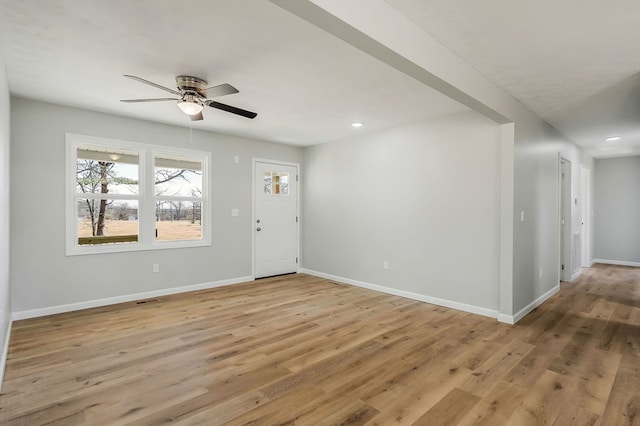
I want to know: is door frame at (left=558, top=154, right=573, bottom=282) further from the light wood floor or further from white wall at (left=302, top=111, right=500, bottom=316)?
white wall at (left=302, top=111, right=500, bottom=316)

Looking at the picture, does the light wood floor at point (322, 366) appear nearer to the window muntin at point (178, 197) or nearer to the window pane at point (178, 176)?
the window muntin at point (178, 197)

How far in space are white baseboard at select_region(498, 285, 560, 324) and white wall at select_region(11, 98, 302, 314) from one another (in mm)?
4108

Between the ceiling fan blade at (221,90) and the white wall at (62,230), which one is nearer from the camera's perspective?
the ceiling fan blade at (221,90)

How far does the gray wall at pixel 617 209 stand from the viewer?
687 cm

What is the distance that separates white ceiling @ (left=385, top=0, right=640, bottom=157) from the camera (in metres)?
1.93

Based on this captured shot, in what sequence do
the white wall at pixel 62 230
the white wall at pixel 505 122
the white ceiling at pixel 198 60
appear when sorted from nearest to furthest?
the white wall at pixel 505 122
the white ceiling at pixel 198 60
the white wall at pixel 62 230

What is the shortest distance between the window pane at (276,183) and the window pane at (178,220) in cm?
132

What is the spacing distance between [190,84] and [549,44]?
2.98m

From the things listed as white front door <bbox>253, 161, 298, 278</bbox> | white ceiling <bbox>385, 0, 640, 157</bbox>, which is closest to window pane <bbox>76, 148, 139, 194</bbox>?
white front door <bbox>253, 161, 298, 278</bbox>

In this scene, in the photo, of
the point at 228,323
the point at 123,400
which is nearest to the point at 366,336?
the point at 228,323

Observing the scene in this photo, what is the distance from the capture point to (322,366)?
2566 mm

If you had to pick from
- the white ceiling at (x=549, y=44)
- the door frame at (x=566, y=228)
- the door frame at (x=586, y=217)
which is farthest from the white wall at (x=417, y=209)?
the door frame at (x=586, y=217)

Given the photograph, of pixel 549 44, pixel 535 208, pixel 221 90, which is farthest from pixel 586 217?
pixel 221 90

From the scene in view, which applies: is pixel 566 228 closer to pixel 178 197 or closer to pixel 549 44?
pixel 549 44
